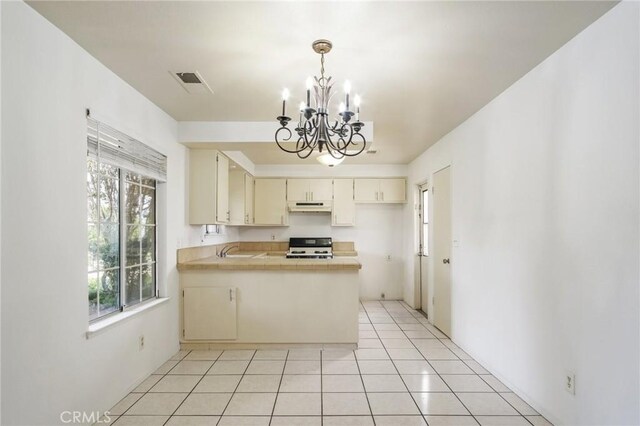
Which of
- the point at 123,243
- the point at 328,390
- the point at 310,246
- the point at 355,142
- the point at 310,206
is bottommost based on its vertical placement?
the point at 328,390

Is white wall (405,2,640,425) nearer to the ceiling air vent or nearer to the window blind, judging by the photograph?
the ceiling air vent

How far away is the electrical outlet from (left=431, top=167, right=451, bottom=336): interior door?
1.98m

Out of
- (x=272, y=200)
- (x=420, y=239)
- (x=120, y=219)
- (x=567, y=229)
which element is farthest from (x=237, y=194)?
(x=567, y=229)

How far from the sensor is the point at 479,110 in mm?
3428

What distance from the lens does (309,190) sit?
6.19 metres

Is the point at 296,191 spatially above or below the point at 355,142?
below

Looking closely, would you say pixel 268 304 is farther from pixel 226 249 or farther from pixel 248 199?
pixel 248 199

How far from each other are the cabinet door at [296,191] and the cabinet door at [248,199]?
→ 2.09 feet

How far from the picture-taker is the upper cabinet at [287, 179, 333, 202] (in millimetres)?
6180

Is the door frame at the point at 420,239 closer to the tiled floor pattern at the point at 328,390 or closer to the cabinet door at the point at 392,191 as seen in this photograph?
the cabinet door at the point at 392,191

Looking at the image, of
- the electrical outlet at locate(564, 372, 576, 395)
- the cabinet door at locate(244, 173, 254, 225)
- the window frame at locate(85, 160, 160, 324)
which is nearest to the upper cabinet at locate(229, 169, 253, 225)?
the cabinet door at locate(244, 173, 254, 225)

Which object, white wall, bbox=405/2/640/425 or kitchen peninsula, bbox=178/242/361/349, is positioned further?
kitchen peninsula, bbox=178/242/361/349

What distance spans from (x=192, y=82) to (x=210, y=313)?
7.69 ft

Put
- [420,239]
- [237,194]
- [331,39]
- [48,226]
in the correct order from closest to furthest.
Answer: [48,226]
[331,39]
[237,194]
[420,239]
